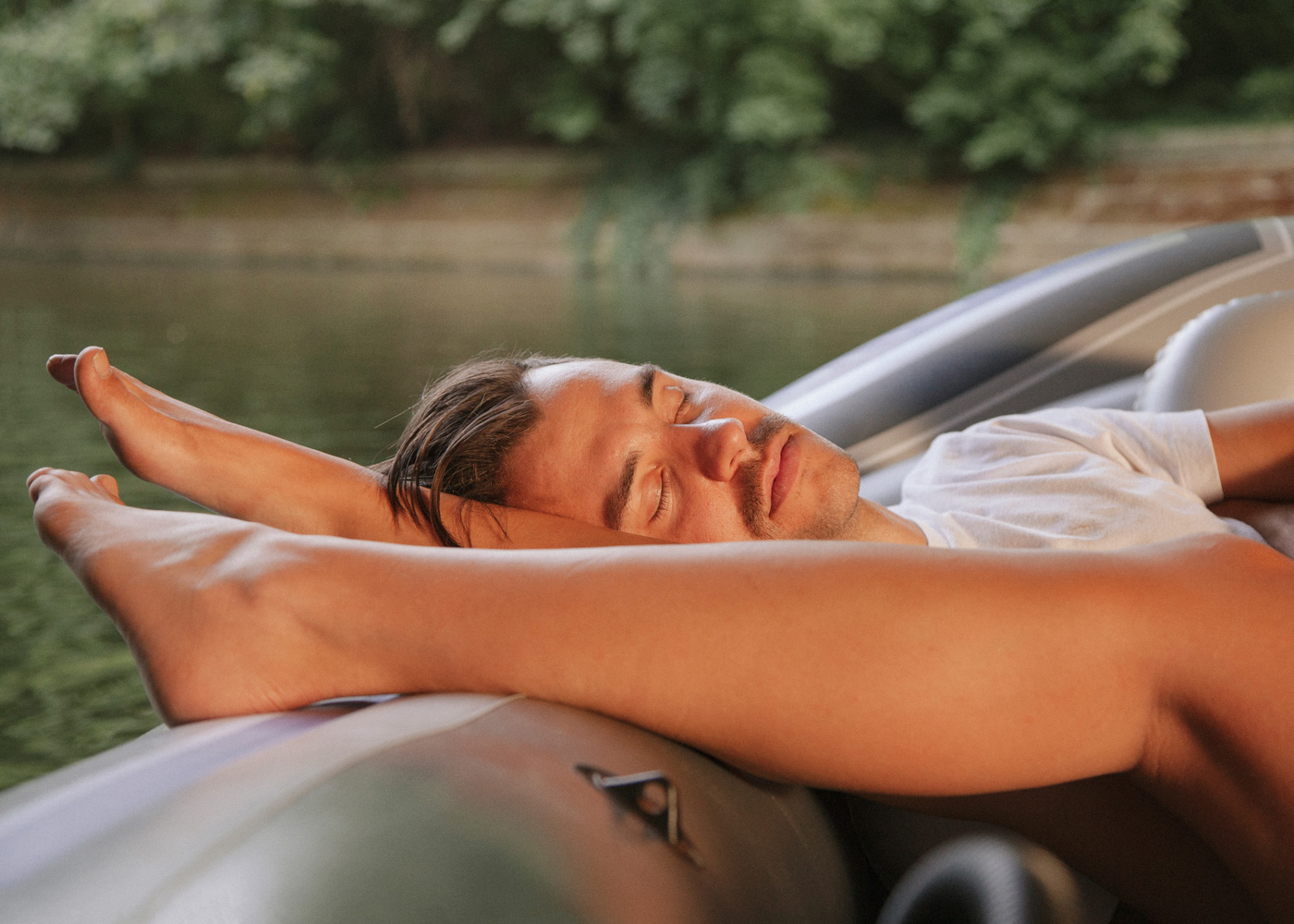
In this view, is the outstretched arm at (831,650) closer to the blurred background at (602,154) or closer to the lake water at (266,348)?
the lake water at (266,348)

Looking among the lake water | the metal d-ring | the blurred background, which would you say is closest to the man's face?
the metal d-ring

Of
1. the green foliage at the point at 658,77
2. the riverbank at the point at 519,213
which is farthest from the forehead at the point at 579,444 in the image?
the green foliage at the point at 658,77

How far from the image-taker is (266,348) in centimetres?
498

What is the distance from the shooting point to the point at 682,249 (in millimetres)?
11266

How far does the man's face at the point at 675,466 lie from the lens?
1.02 metres

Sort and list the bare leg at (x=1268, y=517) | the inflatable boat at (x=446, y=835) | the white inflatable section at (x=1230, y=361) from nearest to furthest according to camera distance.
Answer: the inflatable boat at (x=446, y=835) < the bare leg at (x=1268, y=517) < the white inflatable section at (x=1230, y=361)

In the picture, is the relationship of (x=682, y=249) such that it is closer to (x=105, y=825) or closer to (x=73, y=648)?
(x=73, y=648)

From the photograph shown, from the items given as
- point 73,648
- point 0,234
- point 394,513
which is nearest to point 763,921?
point 394,513

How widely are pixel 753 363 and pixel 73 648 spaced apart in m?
3.25

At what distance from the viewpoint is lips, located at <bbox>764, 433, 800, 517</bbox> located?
3.43 feet

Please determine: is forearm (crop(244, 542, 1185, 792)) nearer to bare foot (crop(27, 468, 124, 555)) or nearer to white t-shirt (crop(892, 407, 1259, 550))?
bare foot (crop(27, 468, 124, 555))

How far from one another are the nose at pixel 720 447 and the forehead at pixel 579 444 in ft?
0.20

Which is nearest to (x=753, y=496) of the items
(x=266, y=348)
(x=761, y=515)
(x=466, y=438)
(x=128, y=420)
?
(x=761, y=515)

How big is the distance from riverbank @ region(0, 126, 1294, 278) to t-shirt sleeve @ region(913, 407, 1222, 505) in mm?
8522
